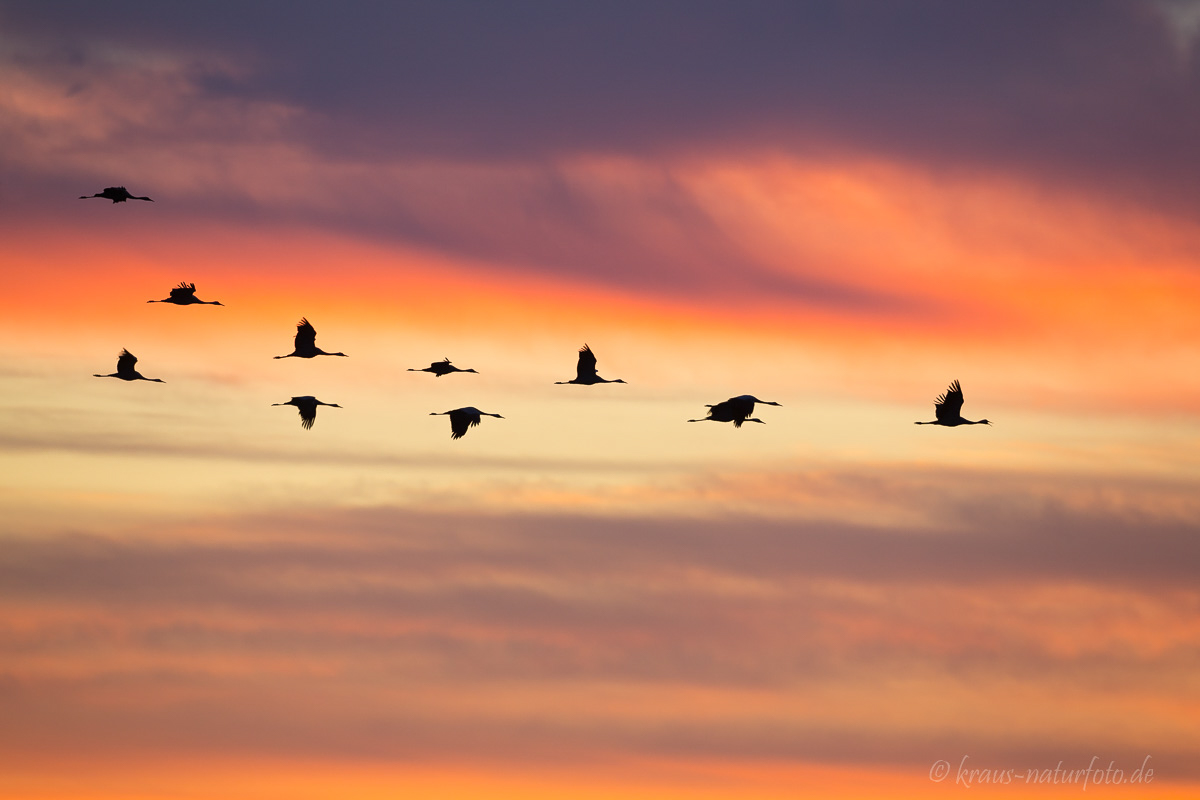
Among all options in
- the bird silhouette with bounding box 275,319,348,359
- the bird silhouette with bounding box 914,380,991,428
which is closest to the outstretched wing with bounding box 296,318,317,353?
the bird silhouette with bounding box 275,319,348,359

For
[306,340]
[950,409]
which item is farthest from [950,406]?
[306,340]

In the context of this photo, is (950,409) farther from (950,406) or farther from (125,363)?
(125,363)

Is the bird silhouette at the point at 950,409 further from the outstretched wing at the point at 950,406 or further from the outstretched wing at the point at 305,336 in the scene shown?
the outstretched wing at the point at 305,336

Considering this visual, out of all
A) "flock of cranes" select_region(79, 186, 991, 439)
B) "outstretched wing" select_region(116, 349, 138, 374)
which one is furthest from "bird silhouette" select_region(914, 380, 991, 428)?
"outstretched wing" select_region(116, 349, 138, 374)

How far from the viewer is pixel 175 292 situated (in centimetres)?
9450

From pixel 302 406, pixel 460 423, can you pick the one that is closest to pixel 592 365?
pixel 460 423

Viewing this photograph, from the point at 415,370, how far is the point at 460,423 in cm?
480

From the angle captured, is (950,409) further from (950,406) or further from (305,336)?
(305,336)

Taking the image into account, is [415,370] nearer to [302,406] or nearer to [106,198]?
[302,406]

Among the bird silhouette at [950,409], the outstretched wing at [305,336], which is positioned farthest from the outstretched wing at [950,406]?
the outstretched wing at [305,336]

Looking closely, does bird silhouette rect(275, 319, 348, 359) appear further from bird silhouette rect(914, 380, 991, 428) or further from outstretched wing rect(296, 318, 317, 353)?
bird silhouette rect(914, 380, 991, 428)

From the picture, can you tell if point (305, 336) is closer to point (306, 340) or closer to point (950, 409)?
point (306, 340)

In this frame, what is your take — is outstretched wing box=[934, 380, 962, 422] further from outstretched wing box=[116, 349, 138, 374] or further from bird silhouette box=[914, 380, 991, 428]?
outstretched wing box=[116, 349, 138, 374]

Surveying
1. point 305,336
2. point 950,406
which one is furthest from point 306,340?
point 950,406
